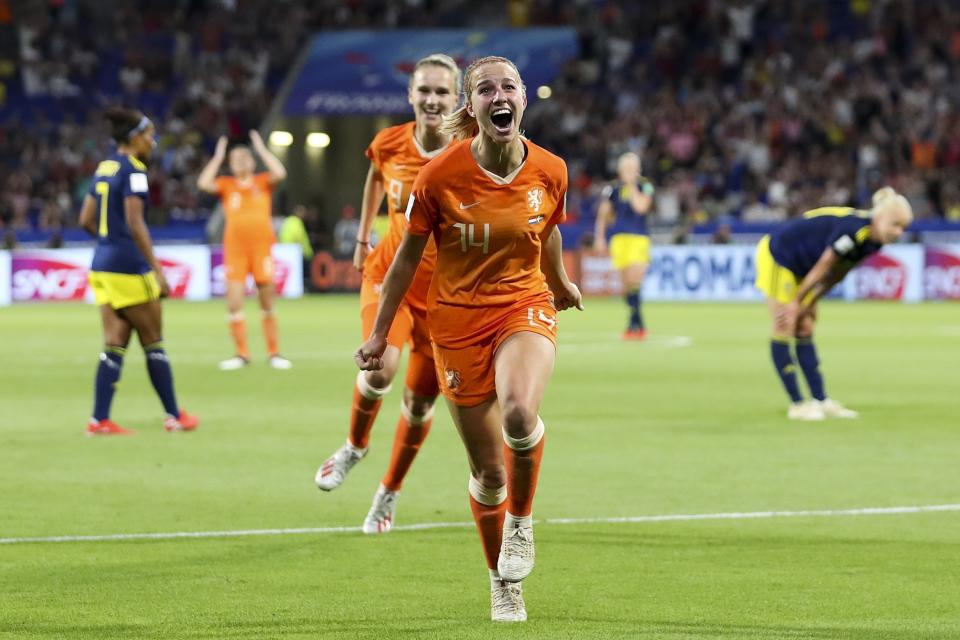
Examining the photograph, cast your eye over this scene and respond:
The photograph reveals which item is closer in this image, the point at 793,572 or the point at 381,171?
the point at 793,572

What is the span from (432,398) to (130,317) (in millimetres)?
4700

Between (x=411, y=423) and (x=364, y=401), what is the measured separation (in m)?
0.60

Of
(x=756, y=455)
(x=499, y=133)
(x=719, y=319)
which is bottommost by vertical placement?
(x=719, y=319)

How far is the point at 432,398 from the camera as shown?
8.37m

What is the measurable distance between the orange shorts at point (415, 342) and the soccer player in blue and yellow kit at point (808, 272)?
5.21 metres

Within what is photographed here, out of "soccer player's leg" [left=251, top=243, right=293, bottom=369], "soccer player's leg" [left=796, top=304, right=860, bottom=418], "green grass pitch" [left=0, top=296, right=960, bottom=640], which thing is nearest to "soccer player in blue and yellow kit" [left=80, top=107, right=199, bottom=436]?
"green grass pitch" [left=0, top=296, right=960, bottom=640]

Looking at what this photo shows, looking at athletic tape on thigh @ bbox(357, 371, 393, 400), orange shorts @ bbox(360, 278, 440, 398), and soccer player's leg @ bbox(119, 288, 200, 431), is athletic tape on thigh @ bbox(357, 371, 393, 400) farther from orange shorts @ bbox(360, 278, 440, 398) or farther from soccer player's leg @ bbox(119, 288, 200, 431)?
soccer player's leg @ bbox(119, 288, 200, 431)

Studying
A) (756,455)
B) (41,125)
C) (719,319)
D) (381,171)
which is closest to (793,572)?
(381,171)

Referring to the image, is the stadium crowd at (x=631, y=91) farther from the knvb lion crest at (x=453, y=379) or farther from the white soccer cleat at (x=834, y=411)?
the knvb lion crest at (x=453, y=379)

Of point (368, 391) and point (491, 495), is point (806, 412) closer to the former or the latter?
point (368, 391)

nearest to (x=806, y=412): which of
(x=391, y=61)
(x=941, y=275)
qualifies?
(x=941, y=275)

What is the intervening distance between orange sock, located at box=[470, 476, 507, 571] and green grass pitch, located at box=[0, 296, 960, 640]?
250 mm

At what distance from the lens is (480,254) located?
6441 millimetres

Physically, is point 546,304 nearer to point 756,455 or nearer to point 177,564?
point 177,564
